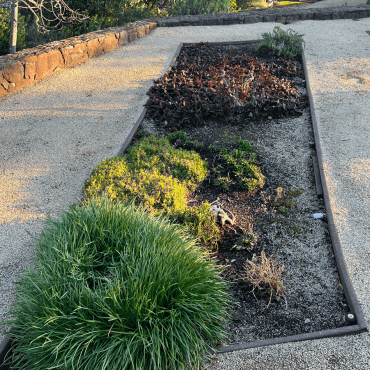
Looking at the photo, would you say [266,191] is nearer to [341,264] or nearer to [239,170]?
[239,170]

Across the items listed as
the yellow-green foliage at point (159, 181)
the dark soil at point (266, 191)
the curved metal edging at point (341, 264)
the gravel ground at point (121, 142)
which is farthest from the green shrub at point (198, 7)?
the curved metal edging at point (341, 264)

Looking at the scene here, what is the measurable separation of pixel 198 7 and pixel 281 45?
540 cm

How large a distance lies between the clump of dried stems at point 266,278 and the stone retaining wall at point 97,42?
236 inches

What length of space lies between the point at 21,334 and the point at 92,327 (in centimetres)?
73

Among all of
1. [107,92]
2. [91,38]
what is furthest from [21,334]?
[91,38]

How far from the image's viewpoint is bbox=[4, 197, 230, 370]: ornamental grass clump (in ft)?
8.24

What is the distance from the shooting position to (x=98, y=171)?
4.62 meters

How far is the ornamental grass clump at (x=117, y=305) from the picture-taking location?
2.51 m

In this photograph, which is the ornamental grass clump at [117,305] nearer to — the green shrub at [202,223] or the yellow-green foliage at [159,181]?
the green shrub at [202,223]

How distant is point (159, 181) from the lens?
4371mm

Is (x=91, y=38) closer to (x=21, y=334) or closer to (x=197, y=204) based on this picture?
(x=197, y=204)

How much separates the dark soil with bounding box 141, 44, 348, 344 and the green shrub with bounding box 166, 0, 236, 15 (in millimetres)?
5391

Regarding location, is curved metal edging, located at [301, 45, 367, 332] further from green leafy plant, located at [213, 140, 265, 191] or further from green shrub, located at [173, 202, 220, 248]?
green shrub, located at [173, 202, 220, 248]

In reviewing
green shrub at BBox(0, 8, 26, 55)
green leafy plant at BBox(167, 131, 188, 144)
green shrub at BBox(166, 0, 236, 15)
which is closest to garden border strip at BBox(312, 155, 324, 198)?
green leafy plant at BBox(167, 131, 188, 144)
